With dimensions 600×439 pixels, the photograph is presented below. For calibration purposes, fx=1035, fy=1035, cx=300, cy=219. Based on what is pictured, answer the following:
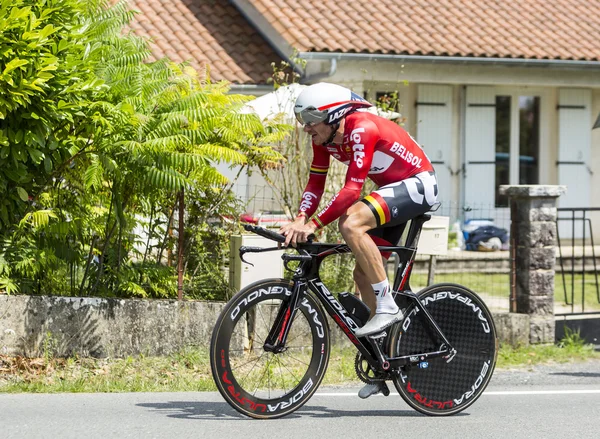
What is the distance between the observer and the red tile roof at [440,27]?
17.7 m

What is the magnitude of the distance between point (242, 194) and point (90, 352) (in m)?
2.86

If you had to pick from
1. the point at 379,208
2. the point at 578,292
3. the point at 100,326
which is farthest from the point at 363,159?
the point at 578,292

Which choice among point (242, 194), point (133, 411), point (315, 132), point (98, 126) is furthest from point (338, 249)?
point (242, 194)

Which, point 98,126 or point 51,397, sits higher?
point 98,126

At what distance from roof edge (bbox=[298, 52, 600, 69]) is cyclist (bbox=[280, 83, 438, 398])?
1015 centimetres

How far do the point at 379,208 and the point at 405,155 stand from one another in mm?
419

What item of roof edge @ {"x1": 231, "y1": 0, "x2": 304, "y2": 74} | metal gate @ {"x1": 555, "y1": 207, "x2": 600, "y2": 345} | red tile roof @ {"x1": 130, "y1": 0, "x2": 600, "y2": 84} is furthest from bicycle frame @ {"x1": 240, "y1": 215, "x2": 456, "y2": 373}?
roof edge @ {"x1": 231, "y1": 0, "x2": 304, "y2": 74}

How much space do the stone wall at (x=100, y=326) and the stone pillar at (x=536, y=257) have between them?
3.54 meters

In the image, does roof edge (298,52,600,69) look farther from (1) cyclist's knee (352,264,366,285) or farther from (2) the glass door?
(1) cyclist's knee (352,264,366,285)

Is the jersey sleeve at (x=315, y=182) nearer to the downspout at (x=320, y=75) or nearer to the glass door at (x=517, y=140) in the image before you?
the downspout at (x=320, y=75)

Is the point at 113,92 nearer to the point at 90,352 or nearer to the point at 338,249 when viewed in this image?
the point at 90,352

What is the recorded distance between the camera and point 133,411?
6770 mm

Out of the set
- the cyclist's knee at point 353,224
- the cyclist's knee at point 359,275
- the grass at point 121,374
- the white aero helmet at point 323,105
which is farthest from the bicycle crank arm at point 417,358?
the grass at point 121,374

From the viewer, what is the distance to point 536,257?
36.1 ft
